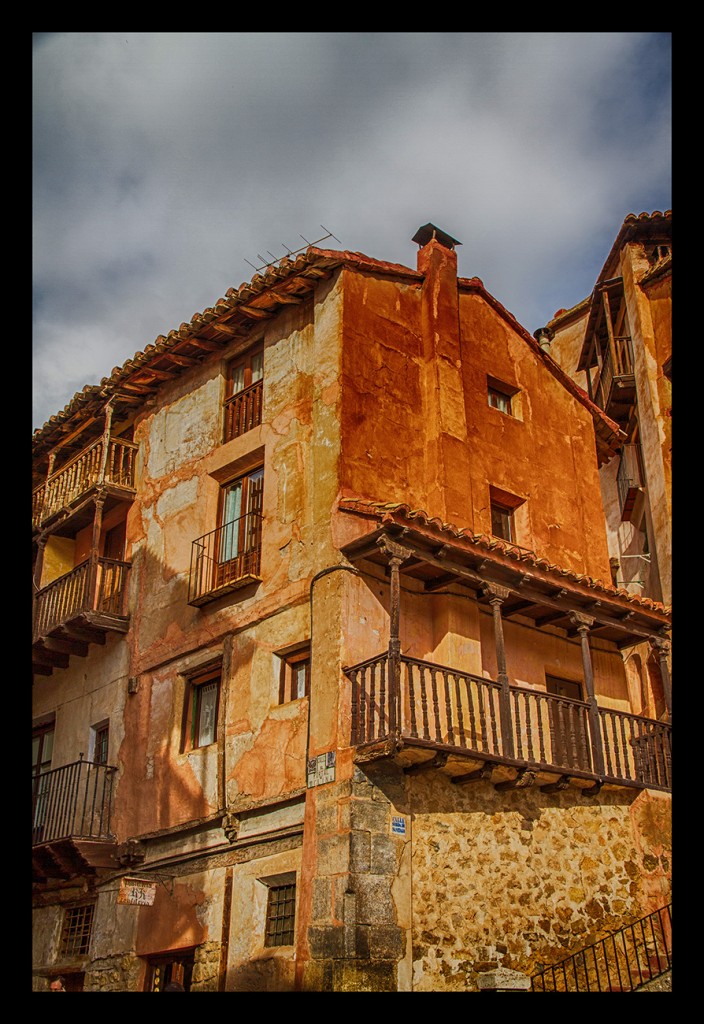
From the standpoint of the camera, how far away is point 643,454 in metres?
22.5

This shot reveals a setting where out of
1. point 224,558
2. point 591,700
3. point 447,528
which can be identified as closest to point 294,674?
point 224,558

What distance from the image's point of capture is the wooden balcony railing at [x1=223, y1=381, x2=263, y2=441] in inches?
706

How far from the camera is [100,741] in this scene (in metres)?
18.8

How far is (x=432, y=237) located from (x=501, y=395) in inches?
126

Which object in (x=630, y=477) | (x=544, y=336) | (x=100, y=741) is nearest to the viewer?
(x=100, y=741)

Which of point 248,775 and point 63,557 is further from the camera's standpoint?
point 63,557

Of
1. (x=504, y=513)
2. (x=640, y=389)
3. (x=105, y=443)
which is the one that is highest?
(x=640, y=389)

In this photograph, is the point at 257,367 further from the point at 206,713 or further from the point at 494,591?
the point at 494,591

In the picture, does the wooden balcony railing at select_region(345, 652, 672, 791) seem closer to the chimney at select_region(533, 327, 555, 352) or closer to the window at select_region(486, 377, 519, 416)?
the window at select_region(486, 377, 519, 416)

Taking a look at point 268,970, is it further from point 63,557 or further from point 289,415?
point 63,557

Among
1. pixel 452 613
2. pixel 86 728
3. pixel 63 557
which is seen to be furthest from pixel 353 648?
pixel 63 557

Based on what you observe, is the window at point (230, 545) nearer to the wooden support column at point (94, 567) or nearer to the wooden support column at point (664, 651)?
the wooden support column at point (94, 567)

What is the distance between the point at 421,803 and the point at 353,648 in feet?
7.23

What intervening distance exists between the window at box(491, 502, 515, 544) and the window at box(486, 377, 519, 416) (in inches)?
74.8
